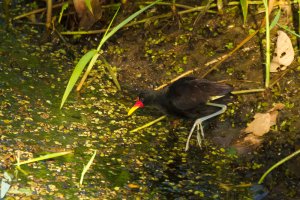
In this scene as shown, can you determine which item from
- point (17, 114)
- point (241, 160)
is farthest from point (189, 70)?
point (17, 114)

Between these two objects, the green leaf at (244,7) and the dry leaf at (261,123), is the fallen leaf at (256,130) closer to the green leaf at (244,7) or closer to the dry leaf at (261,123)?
the dry leaf at (261,123)

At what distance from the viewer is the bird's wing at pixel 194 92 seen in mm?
5543

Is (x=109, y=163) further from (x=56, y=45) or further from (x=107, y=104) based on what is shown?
(x=56, y=45)

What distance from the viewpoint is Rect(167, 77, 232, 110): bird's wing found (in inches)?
218

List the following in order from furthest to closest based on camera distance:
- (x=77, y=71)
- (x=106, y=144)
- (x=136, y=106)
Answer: (x=136, y=106) < (x=106, y=144) < (x=77, y=71)

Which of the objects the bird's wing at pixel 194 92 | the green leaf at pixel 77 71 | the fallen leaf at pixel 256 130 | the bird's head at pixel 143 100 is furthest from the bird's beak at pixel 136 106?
the fallen leaf at pixel 256 130

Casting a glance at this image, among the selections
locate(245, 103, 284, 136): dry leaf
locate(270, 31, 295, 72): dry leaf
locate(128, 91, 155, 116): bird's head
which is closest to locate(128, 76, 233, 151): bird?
locate(128, 91, 155, 116): bird's head

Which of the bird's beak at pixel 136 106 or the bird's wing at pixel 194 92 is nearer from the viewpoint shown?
the bird's wing at pixel 194 92

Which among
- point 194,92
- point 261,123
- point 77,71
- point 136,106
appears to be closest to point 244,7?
point 194,92

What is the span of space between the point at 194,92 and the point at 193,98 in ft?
0.15

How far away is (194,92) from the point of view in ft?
18.3

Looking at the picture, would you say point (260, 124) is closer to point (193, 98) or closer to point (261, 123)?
point (261, 123)

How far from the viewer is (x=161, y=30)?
6.67 metres

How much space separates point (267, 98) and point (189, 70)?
0.76 meters
